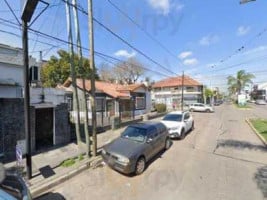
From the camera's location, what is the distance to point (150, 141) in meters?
9.25

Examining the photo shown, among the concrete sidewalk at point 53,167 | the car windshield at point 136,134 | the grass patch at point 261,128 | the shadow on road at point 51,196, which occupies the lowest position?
the shadow on road at point 51,196

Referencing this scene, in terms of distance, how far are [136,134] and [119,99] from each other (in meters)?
16.0

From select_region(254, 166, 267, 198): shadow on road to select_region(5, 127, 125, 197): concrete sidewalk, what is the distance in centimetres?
585

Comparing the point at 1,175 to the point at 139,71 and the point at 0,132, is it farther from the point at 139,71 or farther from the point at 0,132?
the point at 139,71

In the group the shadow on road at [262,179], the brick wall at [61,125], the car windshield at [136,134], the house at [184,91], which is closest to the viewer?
the shadow on road at [262,179]

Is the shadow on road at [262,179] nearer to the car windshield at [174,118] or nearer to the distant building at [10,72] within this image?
the car windshield at [174,118]

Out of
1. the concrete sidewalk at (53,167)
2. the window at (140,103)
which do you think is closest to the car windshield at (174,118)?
the concrete sidewalk at (53,167)

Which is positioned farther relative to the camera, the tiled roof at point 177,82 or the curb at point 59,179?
the tiled roof at point 177,82

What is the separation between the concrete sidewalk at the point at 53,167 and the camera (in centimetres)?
702

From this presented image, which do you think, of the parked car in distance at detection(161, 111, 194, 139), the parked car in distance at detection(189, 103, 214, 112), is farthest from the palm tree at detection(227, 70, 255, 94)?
the parked car in distance at detection(161, 111, 194, 139)

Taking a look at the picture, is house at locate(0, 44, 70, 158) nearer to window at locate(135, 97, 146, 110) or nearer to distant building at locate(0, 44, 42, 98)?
distant building at locate(0, 44, 42, 98)

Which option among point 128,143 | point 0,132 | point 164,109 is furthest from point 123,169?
point 164,109

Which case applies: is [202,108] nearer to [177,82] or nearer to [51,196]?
[177,82]

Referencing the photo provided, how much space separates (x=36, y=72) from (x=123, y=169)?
6256mm
